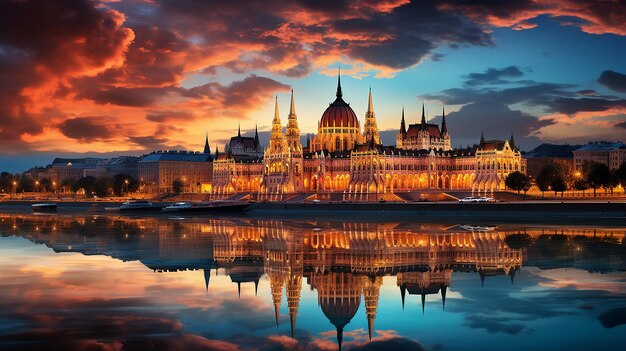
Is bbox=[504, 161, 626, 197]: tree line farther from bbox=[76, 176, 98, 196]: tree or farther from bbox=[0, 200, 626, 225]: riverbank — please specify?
bbox=[76, 176, 98, 196]: tree

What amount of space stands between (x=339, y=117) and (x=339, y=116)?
7.8 inches

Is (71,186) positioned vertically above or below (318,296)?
above

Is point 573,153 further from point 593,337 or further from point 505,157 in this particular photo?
point 593,337

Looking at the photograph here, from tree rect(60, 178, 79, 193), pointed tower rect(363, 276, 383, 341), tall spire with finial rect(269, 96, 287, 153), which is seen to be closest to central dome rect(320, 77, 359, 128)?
tall spire with finial rect(269, 96, 287, 153)

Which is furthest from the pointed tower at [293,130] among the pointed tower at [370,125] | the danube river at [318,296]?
the danube river at [318,296]

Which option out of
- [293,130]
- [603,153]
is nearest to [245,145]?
[293,130]

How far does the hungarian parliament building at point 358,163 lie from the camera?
122 m

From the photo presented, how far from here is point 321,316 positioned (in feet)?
66.0

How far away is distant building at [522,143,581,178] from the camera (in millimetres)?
169825

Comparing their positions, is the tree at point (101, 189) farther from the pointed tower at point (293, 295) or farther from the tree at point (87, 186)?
the pointed tower at point (293, 295)

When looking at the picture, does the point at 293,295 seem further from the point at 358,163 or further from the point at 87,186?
the point at 87,186

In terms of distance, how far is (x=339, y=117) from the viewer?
471 feet

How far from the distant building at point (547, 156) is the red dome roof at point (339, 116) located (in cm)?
4781

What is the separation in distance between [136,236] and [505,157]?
84694 millimetres
